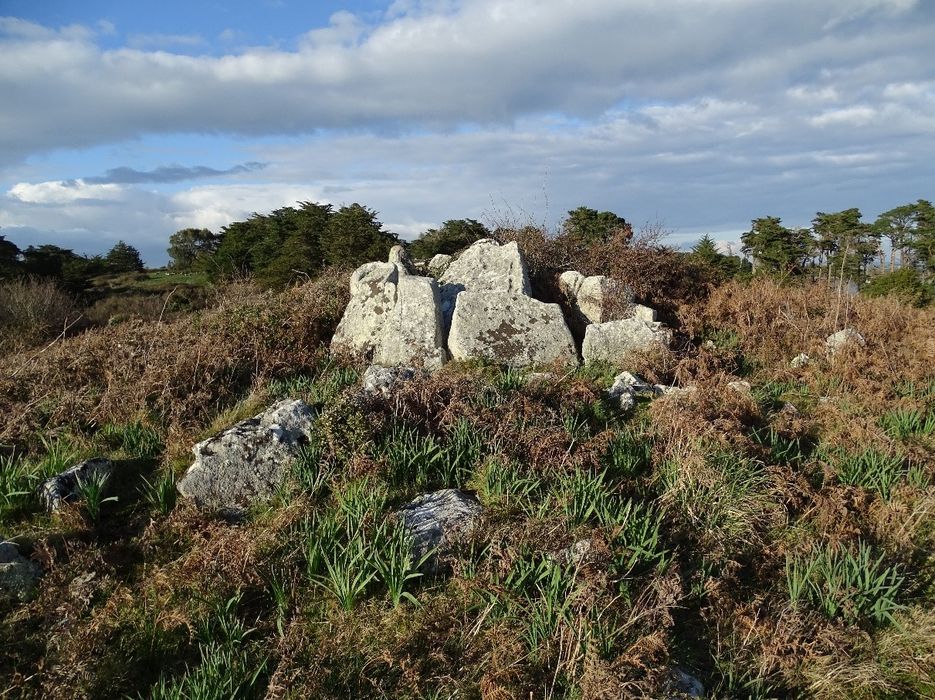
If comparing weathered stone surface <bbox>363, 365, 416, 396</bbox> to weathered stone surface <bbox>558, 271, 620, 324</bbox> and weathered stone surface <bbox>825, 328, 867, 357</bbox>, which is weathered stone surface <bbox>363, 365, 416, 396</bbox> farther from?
weathered stone surface <bbox>825, 328, 867, 357</bbox>

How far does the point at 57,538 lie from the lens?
460 centimetres

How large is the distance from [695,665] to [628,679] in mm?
680

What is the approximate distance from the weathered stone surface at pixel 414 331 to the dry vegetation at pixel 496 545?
95 cm

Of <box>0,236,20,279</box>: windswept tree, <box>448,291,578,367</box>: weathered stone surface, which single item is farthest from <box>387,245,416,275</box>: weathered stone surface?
<box>0,236,20,279</box>: windswept tree

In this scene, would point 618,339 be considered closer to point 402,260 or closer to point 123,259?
point 402,260

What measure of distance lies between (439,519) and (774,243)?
1785 cm

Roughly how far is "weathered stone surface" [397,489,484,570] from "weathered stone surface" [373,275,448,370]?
357 centimetres

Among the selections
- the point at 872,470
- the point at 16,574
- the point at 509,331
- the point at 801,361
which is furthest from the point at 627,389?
the point at 16,574

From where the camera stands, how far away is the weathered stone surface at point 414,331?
8.73 meters

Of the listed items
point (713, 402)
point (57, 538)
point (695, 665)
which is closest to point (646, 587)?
point (695, 665)

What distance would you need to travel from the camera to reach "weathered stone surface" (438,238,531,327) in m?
9.81

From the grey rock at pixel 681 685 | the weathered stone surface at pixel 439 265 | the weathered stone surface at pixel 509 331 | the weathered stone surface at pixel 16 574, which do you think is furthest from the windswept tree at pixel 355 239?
the grey rock at pixel 681 685

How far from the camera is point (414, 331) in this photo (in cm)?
891

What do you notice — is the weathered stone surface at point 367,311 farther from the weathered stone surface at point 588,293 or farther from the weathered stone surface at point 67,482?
the weathered stone surface at point 67,482
